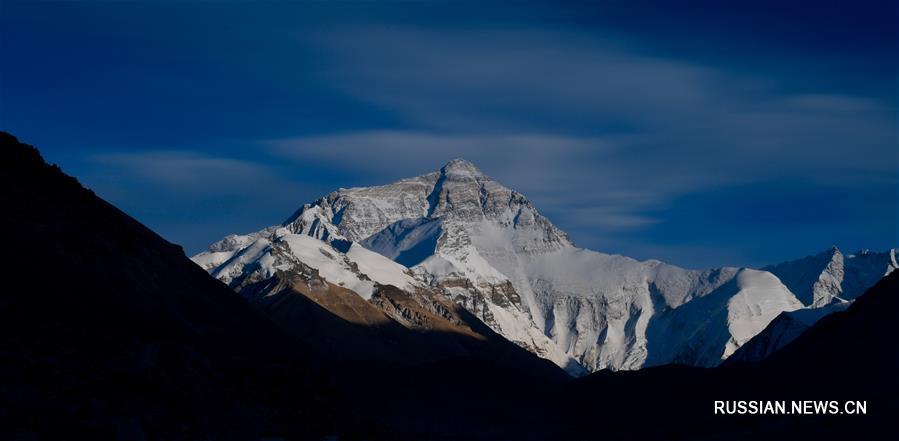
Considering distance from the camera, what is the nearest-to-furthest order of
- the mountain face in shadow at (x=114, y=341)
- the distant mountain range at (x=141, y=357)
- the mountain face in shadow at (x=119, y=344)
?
the mountain face in shadow at (x=114, y=341) → the mountain face in shadow at (x=119, y=344) → the distant mountain range at (x=141, y=357)

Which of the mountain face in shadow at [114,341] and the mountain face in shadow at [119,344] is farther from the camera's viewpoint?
the mountain face in shadow at [119,344]

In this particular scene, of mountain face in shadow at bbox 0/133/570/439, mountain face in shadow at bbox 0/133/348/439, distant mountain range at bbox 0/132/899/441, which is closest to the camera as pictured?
mountain face in shadow at bbox 0/133/348/439

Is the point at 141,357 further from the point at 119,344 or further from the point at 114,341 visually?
the point at 114,341

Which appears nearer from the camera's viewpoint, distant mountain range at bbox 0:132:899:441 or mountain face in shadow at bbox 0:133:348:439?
mountain face in shadow at bbox 0:133:348:439

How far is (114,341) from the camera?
106m

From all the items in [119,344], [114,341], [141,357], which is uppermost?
[114,341]

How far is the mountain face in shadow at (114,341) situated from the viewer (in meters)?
92.7

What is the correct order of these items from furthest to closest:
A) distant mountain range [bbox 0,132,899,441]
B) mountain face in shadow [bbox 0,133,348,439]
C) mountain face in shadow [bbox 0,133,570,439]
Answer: distant mountain range [bbox 0,132,899,441] → mountain face in shadow [bbox 0,133,570,439] → mountain face in shadow [bbox 0,133,348,439]

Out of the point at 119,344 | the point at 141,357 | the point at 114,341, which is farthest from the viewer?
the point at 141,357

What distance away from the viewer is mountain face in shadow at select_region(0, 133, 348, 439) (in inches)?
3649

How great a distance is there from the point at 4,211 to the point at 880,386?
109 m

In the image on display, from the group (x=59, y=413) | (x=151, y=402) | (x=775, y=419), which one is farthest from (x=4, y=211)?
(x=775, y=419)

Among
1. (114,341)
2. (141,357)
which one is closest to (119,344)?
(114,341)

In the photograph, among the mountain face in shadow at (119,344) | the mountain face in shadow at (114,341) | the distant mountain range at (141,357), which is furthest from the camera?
the distant mountain range at (141,357)
